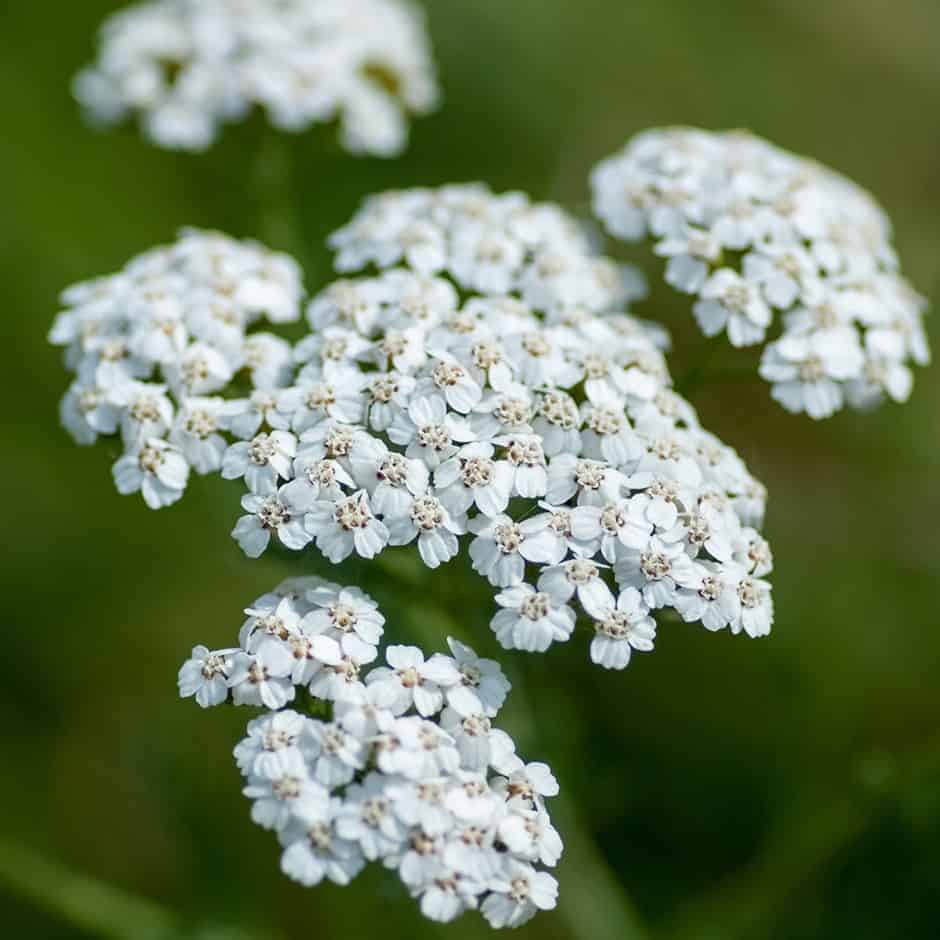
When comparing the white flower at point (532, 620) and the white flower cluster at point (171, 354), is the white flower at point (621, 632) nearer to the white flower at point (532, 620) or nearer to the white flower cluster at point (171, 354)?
the white flower at point (532, 620)

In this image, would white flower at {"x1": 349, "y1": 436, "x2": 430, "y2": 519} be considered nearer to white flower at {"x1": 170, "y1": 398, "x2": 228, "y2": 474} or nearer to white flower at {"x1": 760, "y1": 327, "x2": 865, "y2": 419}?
white flower at {"x1": 170, "y1": 398, "x2": 228, "y2": 474}

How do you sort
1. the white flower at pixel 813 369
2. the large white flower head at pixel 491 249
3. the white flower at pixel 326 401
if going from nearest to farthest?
the white flower at pixel 326 401
the white flower at pixel 813 369
the large white flower head at pixel 491 249

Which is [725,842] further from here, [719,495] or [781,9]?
[781,9]

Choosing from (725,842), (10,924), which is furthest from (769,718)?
(10,924)

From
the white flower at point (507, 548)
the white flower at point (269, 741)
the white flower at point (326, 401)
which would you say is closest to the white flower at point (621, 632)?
the white flower at point (507, 548)

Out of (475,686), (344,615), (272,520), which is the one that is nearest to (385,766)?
(475,686)

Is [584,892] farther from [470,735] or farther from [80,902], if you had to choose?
[470,735]

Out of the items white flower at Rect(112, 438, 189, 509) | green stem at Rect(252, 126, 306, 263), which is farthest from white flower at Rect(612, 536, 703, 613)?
green stem at Rect(252, 126, 306, 263)
